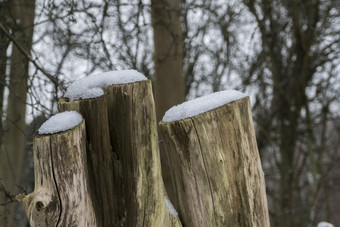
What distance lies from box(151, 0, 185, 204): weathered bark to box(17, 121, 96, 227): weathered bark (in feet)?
11.4

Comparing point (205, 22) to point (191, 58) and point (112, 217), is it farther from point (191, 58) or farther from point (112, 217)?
point (112, 217)

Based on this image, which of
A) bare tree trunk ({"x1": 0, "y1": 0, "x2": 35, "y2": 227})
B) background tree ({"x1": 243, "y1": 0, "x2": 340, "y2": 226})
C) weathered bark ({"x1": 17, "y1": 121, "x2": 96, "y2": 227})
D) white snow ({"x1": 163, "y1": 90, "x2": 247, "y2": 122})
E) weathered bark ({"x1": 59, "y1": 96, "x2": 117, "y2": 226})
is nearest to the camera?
weathered bark ({"x1": 17, "y1": 121, "x2": 96, "y2": 227})

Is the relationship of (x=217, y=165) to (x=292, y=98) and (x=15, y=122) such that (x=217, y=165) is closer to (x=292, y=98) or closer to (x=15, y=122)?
(x=15, y=122)

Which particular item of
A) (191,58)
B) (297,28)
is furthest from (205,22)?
(297,28)

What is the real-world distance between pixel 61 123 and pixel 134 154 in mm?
373

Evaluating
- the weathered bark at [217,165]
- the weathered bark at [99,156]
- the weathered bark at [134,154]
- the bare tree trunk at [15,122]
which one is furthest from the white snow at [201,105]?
the bare tree trunk at [15,122]

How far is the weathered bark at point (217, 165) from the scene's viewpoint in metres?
2.19

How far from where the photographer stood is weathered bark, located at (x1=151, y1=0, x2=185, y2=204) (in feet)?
18.0

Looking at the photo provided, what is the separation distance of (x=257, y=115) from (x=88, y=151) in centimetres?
777

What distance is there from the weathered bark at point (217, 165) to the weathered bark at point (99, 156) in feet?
1.03

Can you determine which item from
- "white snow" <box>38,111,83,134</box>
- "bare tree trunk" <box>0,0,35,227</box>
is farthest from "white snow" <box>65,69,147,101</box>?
"bare tree trunk" <box>0,0,35,227</box>

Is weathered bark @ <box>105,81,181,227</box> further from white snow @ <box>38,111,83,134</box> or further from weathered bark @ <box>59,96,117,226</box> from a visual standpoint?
white snow @ <box>38,111,83,134</box>

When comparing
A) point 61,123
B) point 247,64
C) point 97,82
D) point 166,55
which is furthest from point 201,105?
point 247,64

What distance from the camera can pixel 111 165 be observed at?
2168 mm
